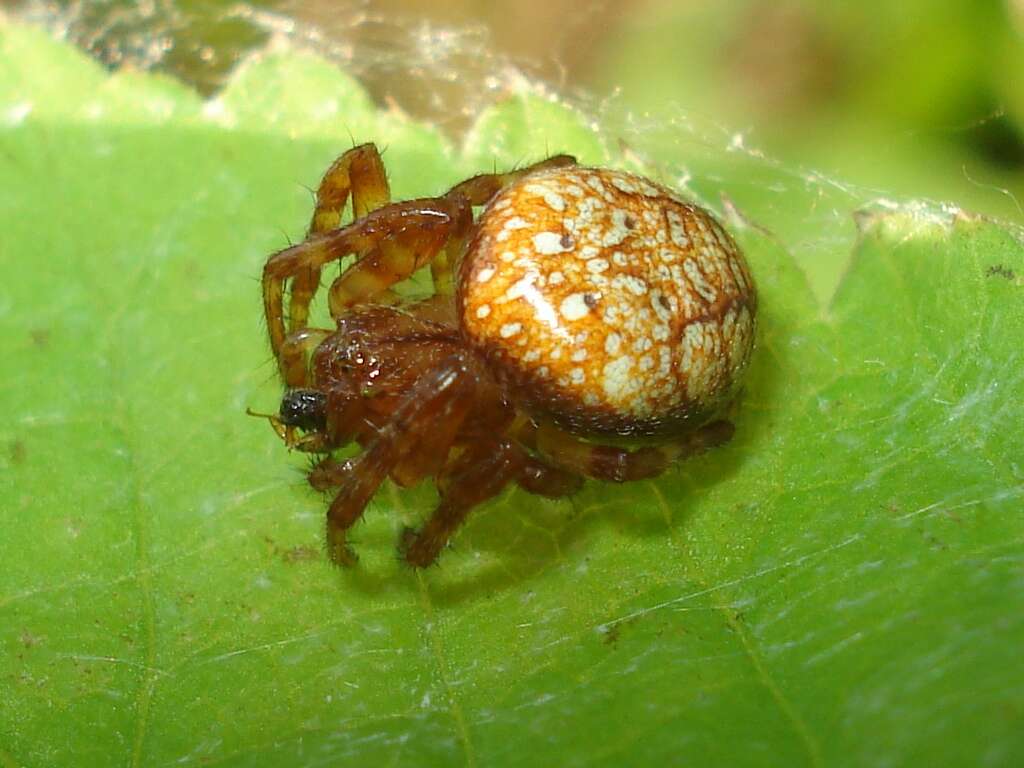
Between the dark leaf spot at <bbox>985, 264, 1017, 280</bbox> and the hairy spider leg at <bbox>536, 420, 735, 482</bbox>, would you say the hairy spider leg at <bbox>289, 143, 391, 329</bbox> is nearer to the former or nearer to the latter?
the hairy spider leg at <bbox>536, 420, 735, 482</bbox>

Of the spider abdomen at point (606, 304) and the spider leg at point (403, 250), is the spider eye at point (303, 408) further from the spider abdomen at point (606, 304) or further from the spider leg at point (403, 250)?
the spider abdomen at point (606, 304)

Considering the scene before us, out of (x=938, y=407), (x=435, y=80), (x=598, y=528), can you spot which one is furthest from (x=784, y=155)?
(x=598, y=528)

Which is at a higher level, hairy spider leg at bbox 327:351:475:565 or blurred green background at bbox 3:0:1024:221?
blurred green background at bbox 3:0:1024:221

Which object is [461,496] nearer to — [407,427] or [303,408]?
[407,427]

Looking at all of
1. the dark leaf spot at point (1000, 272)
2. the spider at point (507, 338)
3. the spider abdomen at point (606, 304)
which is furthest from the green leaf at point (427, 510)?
the spider abdomen at point (606, 304)

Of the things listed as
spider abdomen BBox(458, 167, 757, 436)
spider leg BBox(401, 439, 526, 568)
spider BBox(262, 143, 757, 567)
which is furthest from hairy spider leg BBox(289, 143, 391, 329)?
spider leg BBox(401, 439, 526, 568)

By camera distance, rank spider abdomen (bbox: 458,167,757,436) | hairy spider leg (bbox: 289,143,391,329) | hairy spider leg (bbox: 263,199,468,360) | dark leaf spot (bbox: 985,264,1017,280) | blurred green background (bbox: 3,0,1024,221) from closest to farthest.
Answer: spider abdomen (bbox: 458,167,757,436) < dark leaf spot (bbox: 985,264,1017,280) < hairy spider leg (bbox: 263,199,468,360) < hairy spider leg (bbox: 289,143,391,329) < blurred green background (bbox: 3,0,1024,221)

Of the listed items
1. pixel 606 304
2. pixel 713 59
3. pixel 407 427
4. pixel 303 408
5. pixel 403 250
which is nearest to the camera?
pixel 606 304

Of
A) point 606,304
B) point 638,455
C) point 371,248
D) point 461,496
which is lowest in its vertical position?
point 461,496

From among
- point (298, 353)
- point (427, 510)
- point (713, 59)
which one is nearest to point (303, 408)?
point (298, 353)
